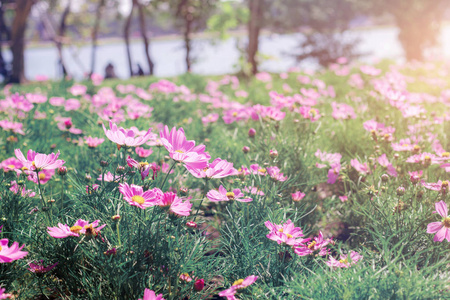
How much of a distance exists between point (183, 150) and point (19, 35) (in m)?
8.99

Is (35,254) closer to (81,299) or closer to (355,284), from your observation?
(81,299)

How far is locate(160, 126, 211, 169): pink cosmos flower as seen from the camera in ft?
3.76

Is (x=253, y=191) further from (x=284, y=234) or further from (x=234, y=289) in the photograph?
(x=234, y=289)

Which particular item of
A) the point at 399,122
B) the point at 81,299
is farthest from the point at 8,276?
the point at 399,122

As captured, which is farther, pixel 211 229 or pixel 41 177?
pixel 211 229

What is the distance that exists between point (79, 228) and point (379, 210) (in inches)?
42.7

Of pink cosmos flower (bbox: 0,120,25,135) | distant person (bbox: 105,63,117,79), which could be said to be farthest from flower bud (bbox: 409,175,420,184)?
distant person (bbox: 105,63,117,79)

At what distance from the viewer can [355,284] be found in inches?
45.1

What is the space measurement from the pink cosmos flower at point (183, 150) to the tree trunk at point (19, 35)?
8.62 meters

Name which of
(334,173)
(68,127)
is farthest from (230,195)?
(68,127)

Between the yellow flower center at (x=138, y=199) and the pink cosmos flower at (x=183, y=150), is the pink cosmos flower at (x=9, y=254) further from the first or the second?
the pink cosmos flower at (x=183, y=150)

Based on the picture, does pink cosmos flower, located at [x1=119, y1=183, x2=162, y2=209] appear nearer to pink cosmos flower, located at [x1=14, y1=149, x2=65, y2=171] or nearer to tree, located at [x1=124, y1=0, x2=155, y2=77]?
pink cosmos flower, located at [x1=14, y1=149, x2=65, y2=171]

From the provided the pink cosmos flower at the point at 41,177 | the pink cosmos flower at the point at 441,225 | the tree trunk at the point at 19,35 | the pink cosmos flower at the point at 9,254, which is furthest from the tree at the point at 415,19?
the pink cosmos flower at the point at 9,254

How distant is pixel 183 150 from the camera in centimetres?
124
